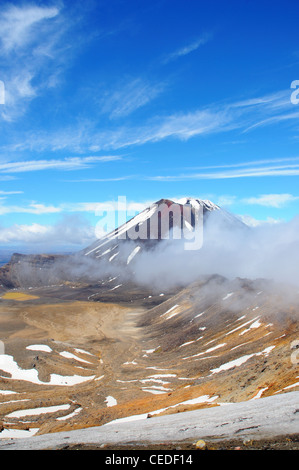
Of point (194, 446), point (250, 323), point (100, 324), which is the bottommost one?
point (100, 324)

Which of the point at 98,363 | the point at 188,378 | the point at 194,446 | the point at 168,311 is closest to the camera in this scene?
the point at 194,446

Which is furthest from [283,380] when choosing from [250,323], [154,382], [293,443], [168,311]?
[168,311]

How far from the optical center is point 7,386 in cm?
5300

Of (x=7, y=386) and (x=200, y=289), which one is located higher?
(x=200, y=289)

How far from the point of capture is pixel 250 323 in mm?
74688

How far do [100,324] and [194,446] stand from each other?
117m
